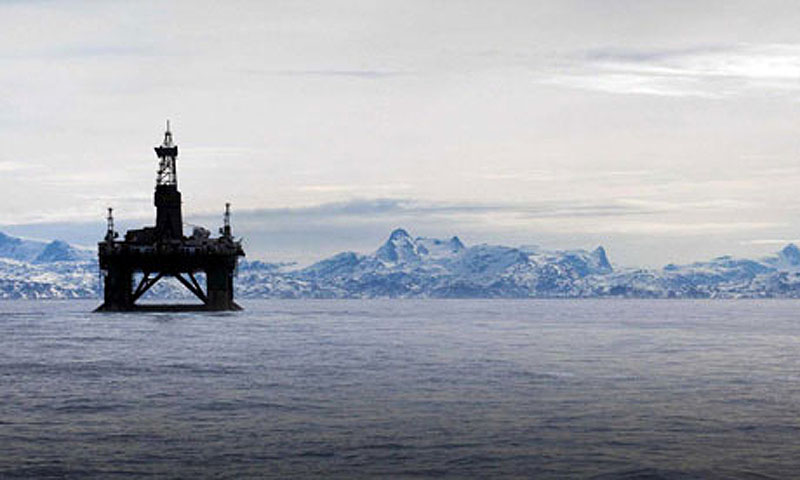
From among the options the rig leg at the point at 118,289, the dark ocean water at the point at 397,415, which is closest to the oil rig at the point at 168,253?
the rig leg at the point at 118,289

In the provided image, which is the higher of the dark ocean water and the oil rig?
the oil rig

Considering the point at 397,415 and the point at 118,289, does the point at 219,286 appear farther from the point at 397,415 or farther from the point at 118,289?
the point at 397,415

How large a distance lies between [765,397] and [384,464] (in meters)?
20.3

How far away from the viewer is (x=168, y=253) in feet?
426

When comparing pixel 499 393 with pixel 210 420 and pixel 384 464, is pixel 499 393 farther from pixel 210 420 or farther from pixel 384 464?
pixel 384 464

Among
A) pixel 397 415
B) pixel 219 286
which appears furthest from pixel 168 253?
pixel 397 415

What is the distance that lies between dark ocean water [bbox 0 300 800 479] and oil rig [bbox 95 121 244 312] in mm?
69244

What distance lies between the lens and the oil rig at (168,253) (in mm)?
130125

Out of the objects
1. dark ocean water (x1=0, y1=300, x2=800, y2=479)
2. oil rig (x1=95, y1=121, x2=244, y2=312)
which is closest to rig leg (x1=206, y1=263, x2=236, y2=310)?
oil rig (x1=95, y1=121, x2=244, y2=312)

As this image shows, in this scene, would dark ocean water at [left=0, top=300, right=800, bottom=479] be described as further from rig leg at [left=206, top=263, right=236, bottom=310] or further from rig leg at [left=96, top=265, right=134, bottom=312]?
rig leg at [left=96, top=265, right=134, bottom=312]

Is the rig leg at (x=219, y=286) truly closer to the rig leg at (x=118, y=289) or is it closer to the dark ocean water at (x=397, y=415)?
the rig leg at (x=118, y=289)

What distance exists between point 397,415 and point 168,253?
10137 cm

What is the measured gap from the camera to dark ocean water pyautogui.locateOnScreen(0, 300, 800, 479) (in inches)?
983

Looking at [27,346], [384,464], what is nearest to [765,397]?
[384,464]
